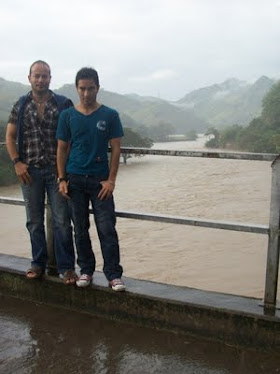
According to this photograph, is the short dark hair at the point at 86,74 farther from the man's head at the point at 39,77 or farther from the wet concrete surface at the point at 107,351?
the wet concrete surface at the point at 107,351

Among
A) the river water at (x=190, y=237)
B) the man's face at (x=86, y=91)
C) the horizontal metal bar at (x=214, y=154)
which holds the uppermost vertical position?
the man's face at (x=86, y=91)

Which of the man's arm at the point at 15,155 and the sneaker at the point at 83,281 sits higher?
the man's arm at the point at 15,155

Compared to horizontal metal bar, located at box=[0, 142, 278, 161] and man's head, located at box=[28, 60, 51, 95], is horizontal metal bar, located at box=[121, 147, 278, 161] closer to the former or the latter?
horizontal metal bar, located at box=[0, 142, 278, 161]

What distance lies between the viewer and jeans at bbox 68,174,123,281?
2.79m

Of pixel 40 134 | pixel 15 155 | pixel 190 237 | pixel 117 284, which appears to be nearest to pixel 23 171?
pixel 15 155

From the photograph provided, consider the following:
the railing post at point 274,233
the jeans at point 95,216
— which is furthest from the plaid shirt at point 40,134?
the railing post at point 274,233

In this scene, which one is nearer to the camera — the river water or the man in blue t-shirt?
the man in blue t-shirt

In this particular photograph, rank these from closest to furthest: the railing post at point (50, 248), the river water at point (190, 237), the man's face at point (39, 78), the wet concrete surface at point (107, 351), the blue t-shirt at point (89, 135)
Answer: the wet concrete surface at point (107, 351)
the blue t-shirt at point (89, 135)
the man's face at point (39, 78)
the railing post at point (50, 248)
the river water at point (190, 237)

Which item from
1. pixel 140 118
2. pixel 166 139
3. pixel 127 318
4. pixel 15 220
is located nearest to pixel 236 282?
pixel 127 318

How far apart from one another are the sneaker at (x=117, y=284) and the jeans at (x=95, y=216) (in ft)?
0.09

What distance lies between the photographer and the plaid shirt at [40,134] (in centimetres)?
294

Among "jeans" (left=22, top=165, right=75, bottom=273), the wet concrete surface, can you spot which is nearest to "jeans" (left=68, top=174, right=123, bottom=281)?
"jeans" (left=22, top=165, right=75, bottom=273)

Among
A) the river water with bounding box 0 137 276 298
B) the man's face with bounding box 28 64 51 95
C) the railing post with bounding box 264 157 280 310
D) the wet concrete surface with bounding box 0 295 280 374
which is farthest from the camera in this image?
the river water with bounding box 0 137 276 298

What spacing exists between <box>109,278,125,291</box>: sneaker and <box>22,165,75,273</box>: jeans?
13.2 inches
